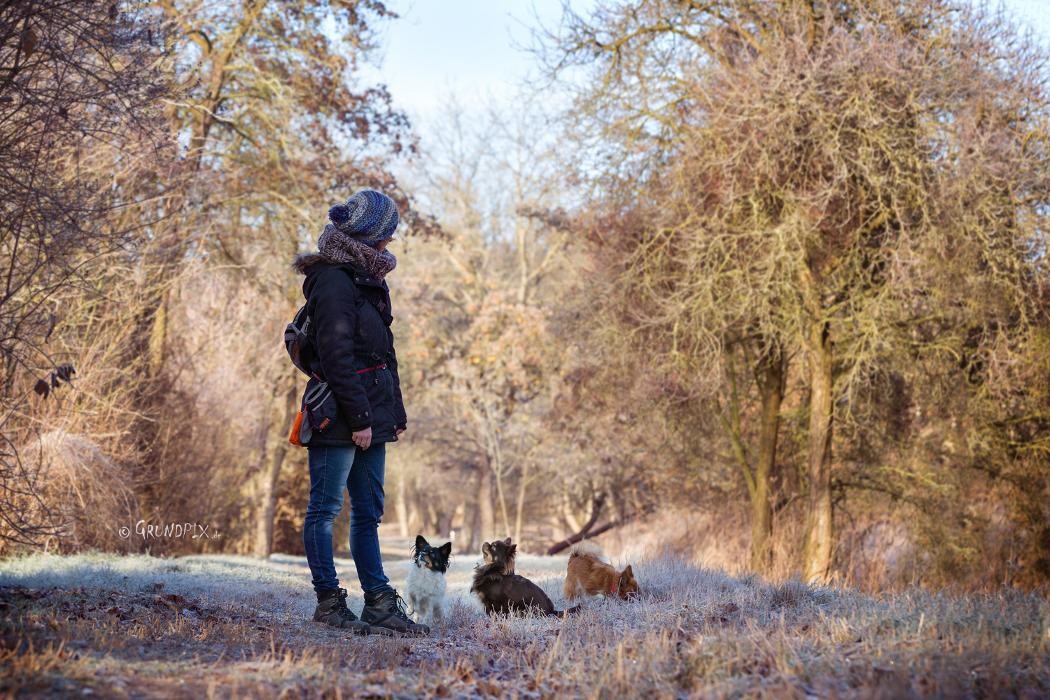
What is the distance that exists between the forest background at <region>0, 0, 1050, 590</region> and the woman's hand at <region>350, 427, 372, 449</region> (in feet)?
7.57

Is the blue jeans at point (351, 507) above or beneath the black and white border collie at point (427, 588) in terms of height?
above

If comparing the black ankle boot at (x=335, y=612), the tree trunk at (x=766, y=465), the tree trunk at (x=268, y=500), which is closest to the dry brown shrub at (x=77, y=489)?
the black ankle boot at (x=335, y=612)

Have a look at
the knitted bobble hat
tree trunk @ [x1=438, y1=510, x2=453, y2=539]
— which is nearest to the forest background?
the knitted bobble hat

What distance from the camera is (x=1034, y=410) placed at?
12.4m

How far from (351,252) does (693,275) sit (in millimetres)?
7603

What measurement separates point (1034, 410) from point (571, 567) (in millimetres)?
7801

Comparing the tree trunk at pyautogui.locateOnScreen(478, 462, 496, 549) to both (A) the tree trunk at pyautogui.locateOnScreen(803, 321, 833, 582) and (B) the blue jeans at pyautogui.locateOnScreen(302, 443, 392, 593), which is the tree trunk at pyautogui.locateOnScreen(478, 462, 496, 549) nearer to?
(A) the tree trunk at pyautogui.locateOnScreen(803, 321, 833, 582)

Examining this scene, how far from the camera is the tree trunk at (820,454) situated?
1217cm

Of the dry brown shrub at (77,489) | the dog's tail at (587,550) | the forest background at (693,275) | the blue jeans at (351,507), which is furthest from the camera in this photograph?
the forest background at (693,275)

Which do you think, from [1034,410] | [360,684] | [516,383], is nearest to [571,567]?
[360,684]

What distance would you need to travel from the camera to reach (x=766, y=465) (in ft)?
45.5

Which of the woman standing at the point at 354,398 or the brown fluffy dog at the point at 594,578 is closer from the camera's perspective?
the woman standing at the point at 354,398

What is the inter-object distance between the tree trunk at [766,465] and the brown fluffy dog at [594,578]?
21.6 feet

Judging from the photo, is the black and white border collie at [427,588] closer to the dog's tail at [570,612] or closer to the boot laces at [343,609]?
the boot laces at [343,609]
